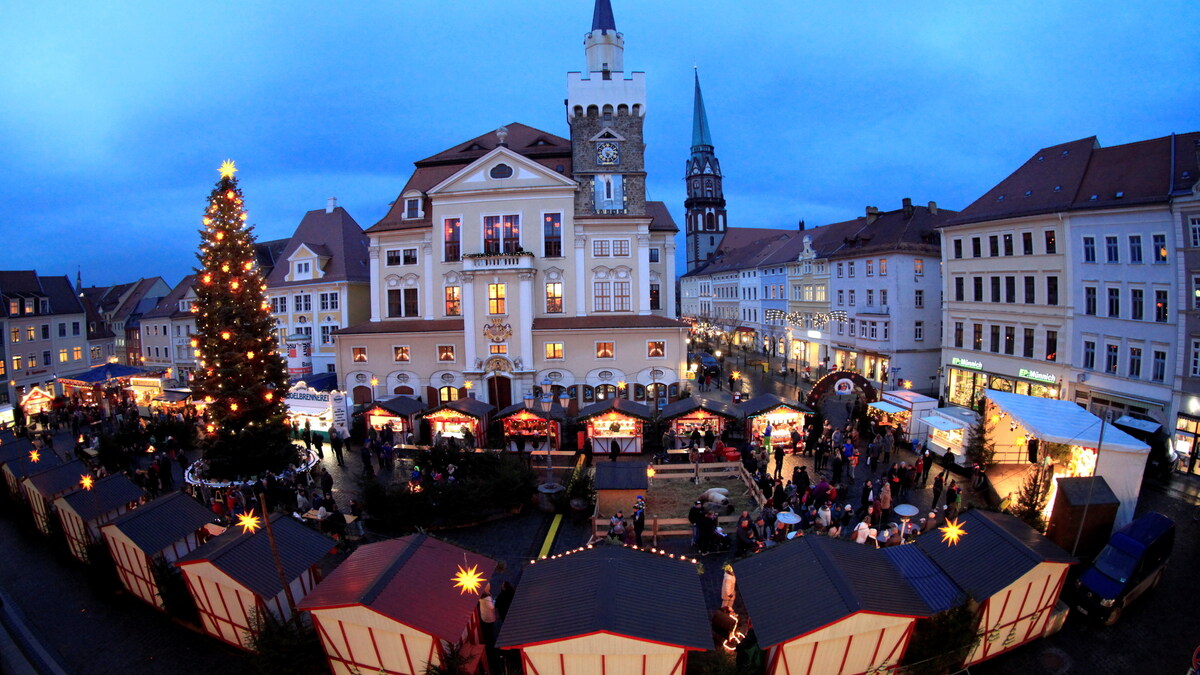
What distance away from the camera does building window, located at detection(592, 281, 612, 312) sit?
32.4 m

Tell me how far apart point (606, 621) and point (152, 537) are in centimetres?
1051

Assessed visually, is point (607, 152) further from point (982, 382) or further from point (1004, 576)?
point (1004, 576)

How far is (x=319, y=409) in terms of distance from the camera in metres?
25.8

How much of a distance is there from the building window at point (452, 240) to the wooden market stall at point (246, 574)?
22839 millimetres

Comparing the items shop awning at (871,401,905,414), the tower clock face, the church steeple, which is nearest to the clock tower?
the tower clock face

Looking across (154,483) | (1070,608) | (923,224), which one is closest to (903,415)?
(1070,608)

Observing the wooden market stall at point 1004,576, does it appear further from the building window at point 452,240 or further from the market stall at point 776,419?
the building window at point 452,240

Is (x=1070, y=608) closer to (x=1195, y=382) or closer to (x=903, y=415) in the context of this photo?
(x=903, y=415)

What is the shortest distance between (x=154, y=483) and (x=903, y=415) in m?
27.8

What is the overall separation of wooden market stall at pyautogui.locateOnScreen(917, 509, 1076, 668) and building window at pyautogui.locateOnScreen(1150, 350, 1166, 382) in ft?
56.1

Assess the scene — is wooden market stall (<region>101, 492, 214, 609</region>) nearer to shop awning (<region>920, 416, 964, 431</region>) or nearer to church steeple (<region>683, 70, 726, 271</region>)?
shop awning (<region>920, 416, 964, 431</region>)

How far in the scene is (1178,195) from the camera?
20688 millimetres

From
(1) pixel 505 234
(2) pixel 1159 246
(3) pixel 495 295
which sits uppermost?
(1) pixel 505 234

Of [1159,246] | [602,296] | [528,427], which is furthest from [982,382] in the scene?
[528,427]
